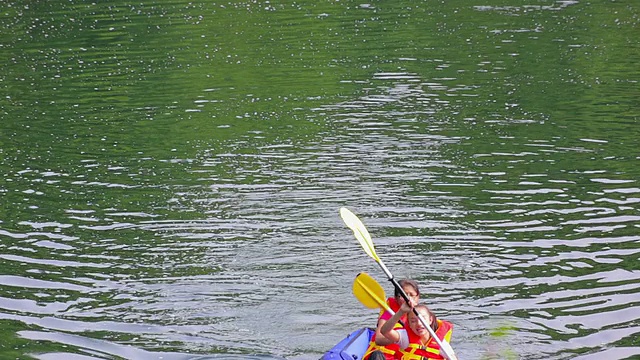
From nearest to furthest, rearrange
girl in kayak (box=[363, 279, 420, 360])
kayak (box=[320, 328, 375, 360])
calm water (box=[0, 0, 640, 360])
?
girl in kayak (box=[363, 279, 420, 360]), kayak (box=[320, 328, 375, 360]), calm water (box=[0, 0, 640, 360])

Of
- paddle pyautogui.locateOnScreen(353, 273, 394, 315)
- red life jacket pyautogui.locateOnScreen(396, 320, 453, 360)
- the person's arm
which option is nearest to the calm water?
red life jacket pyautogui.locateOnScreen(396, 320, 453, 360)

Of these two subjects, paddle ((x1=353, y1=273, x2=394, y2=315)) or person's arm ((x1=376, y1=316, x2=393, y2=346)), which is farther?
paddle ((x1=353, y1=273, x2=394, y2=315))

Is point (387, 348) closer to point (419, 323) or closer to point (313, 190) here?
point (419, 323)

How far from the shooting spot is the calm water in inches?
447

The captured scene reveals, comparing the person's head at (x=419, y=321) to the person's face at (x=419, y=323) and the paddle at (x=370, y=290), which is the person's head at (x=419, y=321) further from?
the paddle at (x=370, y=290)

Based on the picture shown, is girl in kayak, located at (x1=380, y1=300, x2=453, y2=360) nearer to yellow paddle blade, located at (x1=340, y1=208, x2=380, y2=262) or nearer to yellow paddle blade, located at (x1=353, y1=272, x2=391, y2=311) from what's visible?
yellow paddle blade, located at (x1=353, y1=272, x2=391, y2=311)

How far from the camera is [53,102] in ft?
74.8

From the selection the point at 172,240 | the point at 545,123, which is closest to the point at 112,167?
the point at 172,240

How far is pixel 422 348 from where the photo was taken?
368 inches

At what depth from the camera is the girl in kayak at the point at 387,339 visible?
9172mm

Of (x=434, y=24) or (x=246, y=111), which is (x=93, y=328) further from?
(x=434, y=24)

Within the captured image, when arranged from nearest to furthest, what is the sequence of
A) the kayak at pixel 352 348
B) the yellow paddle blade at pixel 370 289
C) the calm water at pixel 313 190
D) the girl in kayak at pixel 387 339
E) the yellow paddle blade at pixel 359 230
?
the girl in kayak at pixel 387 339 < the kayak at pixel 352 348 < the yellow paddle blade at pixel 370 289 < the yellow paddle blade at pixel 359 230 < the calm water at pixel 313 190

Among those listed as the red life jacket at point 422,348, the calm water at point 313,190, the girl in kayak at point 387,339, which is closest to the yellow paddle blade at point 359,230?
the girl in kayak at point 387,339

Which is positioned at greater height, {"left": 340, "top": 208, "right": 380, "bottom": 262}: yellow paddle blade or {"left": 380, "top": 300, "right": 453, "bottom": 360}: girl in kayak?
{"left": 340, "top": 208, "right": 380, "bottom": 262}: yellow paddle blade
